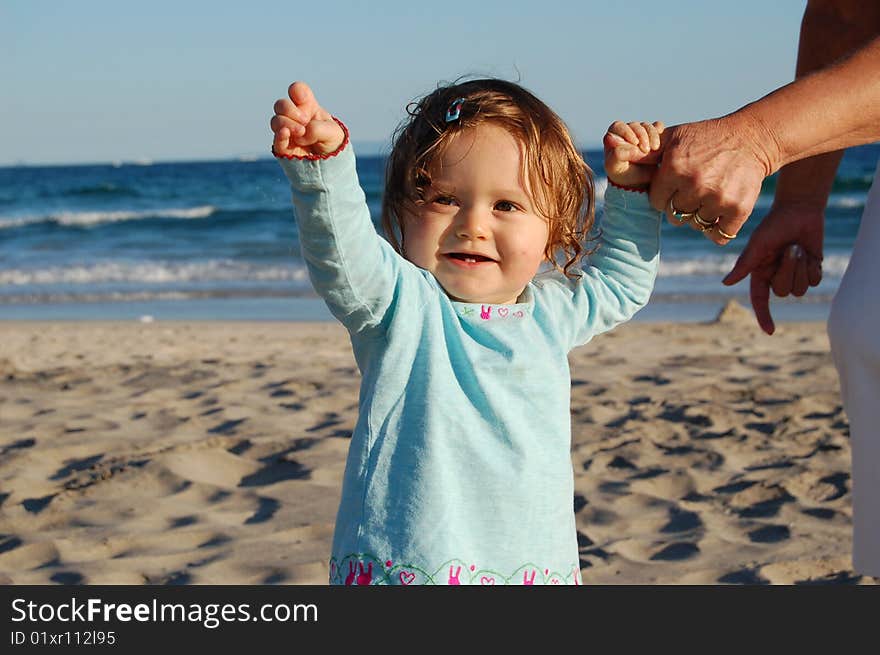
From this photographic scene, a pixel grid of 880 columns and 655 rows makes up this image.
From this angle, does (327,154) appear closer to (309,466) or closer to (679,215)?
(679,215)

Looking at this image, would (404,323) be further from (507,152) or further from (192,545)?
(192,545)

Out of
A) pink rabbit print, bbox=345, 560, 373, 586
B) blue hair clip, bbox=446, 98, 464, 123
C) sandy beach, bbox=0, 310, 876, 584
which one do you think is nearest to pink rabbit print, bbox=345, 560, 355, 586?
pink rabbit print, bbox=345, 560, 373, 586

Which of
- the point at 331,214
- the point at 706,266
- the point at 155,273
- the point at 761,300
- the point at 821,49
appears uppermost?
the point at 155,273

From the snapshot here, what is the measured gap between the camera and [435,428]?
5.88 ft

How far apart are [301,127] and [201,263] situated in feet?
44.0

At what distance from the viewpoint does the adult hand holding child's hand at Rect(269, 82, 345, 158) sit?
1633 millimetres

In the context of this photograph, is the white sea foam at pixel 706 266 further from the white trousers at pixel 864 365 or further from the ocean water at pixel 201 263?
the white trousers at pixel 864 365

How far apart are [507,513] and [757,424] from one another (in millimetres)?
3892

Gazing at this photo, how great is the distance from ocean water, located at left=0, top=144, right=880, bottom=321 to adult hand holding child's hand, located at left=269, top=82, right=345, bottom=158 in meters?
0.95

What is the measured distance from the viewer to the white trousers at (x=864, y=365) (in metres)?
2.06

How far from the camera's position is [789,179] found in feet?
8.68

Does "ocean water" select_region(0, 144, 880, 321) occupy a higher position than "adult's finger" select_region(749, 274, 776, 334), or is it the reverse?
"ocean water" select_region(0, 144, 880, 321)

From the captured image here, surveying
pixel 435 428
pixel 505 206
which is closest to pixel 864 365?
pixel 505 206

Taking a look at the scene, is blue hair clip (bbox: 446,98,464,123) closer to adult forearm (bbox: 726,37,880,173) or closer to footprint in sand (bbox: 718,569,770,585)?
adult forearm (bbox: 726,37,880,173)
